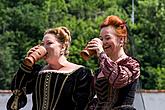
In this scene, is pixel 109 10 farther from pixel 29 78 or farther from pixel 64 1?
pixel 29 78

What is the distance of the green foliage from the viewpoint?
71.3ft

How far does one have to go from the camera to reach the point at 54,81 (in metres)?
2.42

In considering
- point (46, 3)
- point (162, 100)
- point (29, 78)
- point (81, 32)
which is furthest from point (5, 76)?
point (29, 78)

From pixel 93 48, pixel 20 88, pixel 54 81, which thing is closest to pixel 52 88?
pixel 54 81

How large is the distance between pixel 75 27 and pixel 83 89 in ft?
69.7

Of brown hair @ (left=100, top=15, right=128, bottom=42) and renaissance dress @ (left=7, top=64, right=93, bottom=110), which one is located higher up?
brown hair @ (left=100, top=15, right=128, bottom=42)

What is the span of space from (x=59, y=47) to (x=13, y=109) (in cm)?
29

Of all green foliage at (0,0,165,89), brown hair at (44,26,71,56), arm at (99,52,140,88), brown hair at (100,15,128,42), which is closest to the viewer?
arm at (99,52,140,88)

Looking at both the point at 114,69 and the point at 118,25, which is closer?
the point at 114,69

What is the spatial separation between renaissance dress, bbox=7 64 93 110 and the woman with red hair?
3.0 inches

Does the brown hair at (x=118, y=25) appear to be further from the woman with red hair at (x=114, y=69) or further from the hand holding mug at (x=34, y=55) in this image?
the hand holding mug at (x=34, y=55)

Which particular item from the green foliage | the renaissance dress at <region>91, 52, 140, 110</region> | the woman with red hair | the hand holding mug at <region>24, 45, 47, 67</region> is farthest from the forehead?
the green foliage

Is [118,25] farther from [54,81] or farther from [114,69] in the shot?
[54,81]

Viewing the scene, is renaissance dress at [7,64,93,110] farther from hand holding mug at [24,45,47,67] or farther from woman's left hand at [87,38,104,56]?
woman's left hand at [87,38,104,56]
